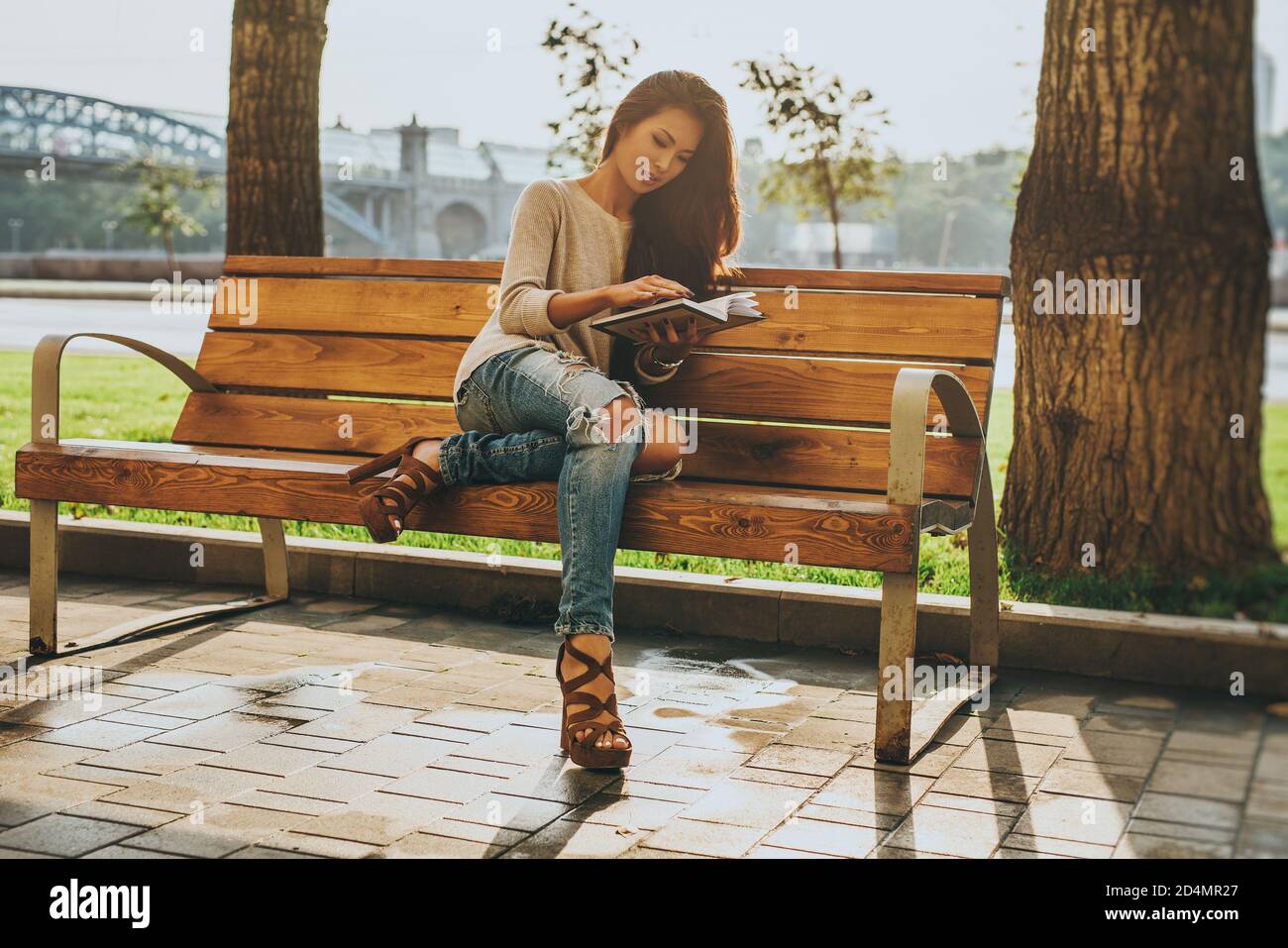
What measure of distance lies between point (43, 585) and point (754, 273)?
2.21m

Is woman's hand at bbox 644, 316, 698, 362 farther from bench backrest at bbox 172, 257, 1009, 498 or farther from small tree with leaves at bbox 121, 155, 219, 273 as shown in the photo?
small tree with leaves at bbox 121, 155, 219, 273

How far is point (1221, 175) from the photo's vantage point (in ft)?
14.4

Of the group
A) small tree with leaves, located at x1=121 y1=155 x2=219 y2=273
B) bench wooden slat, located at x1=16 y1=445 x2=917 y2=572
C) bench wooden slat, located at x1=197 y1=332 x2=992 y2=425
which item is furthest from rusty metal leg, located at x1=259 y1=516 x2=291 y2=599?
small tree with leaves, located at x1=121 y1=155 x2=219 y2=273

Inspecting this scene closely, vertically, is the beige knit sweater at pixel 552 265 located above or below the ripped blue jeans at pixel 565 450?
above

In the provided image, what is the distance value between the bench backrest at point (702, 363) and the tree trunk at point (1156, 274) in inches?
33.6

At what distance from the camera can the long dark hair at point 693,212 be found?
3.63 metres

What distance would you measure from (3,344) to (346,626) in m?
13.9

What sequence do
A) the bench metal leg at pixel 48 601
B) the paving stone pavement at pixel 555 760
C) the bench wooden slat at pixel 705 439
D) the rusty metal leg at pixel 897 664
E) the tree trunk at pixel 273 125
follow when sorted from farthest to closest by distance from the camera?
the tree trunk at pixel 273 125 → the bench metal leg at pixel 48 601 → the bench wooden slat at pixel 705 439 → the rusty metal leg at pixel 897 664 → the paving stone pavement at pixel 555 760

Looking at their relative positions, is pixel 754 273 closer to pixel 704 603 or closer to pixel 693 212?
pixel 693 212

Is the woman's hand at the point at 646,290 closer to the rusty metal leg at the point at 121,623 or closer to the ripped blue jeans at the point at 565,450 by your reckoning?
the ripped blue jeans at the point at 565,450

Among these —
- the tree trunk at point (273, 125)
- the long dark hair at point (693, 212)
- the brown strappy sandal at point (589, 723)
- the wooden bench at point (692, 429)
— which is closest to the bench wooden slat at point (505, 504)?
the wooden bench at point (692, 429)

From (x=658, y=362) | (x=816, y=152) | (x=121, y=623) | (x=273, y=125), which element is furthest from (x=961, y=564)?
(x=816, y=152)
